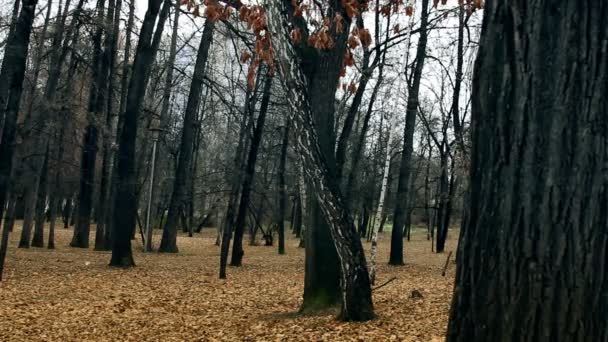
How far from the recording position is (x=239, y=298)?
10836mm

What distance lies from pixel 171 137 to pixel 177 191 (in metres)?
14.0

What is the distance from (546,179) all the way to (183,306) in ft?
28.4

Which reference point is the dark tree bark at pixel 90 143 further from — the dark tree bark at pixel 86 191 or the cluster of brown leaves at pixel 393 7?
the cluster of brown leaves at pixel 393 7

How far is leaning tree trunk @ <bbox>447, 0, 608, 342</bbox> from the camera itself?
206cm

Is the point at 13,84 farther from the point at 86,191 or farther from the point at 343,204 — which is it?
the point at 86,191

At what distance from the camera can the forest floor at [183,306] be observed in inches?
280

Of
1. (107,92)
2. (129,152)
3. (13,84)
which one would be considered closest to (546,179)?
(13,84)

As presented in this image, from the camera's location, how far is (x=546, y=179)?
6.86 feet

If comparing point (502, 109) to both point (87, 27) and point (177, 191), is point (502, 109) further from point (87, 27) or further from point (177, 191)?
point (177, 191)

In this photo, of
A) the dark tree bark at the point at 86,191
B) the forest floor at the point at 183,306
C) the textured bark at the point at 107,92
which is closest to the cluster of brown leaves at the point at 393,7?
the forest floor at the point at 183,306

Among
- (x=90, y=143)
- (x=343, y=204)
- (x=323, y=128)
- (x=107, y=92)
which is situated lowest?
(x=343, y=204)

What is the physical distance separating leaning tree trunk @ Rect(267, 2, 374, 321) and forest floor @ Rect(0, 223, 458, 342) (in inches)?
31.7

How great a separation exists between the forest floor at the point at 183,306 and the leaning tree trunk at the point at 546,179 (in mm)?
4304

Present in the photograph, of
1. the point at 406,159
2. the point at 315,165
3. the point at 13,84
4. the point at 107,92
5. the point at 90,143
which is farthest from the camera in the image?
the point at 90,143
